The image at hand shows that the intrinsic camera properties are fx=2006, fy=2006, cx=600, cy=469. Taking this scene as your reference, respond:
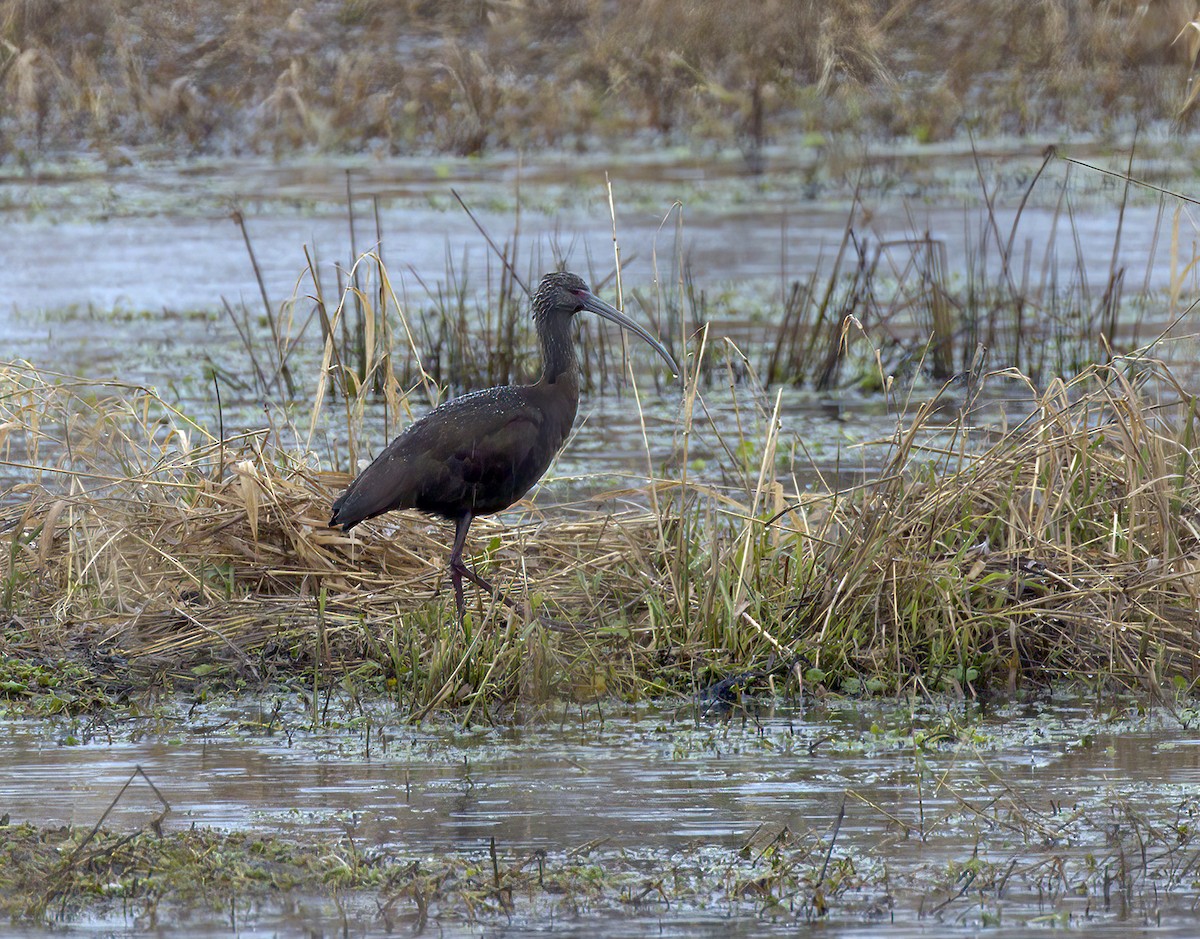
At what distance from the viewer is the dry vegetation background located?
23.5m

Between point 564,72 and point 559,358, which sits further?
point 564,72

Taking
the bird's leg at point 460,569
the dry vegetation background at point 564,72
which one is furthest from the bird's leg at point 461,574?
the dry vegetation background at point 564,72

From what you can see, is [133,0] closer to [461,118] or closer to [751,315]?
[461,118]

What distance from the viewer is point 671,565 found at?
615cm

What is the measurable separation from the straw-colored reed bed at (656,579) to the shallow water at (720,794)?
0.22 meters

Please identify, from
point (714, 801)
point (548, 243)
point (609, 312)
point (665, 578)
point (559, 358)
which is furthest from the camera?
point (548, 243)

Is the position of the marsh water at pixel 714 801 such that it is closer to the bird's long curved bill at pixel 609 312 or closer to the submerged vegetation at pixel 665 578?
the submerged vegetation at pixel 665 578

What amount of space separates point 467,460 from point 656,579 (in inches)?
28.3

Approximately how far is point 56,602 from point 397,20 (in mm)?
20829

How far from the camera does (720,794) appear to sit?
15.8 ft

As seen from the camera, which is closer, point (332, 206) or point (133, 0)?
point (332, 206)

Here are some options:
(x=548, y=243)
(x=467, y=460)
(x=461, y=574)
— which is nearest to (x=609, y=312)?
(x=467, y=460)

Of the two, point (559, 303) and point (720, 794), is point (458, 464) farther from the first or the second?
point (720, 794)

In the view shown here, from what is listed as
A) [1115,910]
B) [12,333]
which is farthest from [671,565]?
[12,333]
